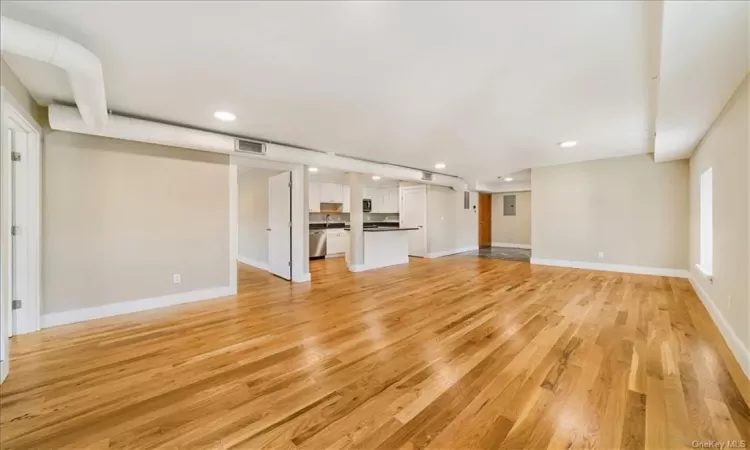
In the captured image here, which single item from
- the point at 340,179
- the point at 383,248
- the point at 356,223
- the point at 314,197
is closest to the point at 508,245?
the point at 383,248

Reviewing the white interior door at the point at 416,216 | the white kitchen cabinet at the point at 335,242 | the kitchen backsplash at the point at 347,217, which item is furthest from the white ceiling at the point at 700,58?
the kitchen backsplash at the point at 347,217

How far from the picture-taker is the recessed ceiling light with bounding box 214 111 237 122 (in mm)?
3295

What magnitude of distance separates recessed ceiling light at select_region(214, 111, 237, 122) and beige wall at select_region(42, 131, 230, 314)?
3.27 ft

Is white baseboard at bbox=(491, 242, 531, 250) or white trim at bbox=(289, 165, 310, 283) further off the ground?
white trim at bbox=(289, 165, 310, 283)

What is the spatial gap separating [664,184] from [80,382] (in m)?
8.34

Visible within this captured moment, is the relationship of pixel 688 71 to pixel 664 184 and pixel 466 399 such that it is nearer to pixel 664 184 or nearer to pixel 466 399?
pixel 466 399

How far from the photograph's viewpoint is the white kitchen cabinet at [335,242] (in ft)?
28.6

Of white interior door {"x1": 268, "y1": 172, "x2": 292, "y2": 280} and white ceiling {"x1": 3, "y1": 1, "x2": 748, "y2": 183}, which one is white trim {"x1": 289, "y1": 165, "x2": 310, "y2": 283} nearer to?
white interior door {"x1": 268, "y1": 172, "x2": 292, "y2": 280}

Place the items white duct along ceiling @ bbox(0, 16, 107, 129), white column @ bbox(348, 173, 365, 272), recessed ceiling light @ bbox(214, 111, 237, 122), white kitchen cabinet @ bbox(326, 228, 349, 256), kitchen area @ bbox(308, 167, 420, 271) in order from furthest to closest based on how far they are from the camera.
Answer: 1. white kitchen cabinet @ bbox(326, 228, 349, 256)
2. kitchen area @ bbox(308, 167, 420, 271)
3. white column @ bbox(348, 173, 365, 272)
4. recessed ceiling light @ bbox(214, 111, 237, 122)
5. white duct along ceiling @ bbox(0, 16, 107, 129)

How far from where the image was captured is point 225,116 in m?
3.39

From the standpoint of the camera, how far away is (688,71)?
2123 millimetres

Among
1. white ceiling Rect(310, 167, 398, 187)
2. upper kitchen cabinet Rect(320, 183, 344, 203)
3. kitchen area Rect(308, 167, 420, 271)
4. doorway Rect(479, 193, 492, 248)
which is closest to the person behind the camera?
kitchen area Rect(308, 167, 420, 271)

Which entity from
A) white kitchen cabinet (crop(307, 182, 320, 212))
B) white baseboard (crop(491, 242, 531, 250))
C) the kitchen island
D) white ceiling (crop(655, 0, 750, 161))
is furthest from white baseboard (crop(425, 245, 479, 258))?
white ceiling (crop(655, 0, 750, 161))

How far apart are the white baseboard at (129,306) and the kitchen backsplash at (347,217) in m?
4.81
